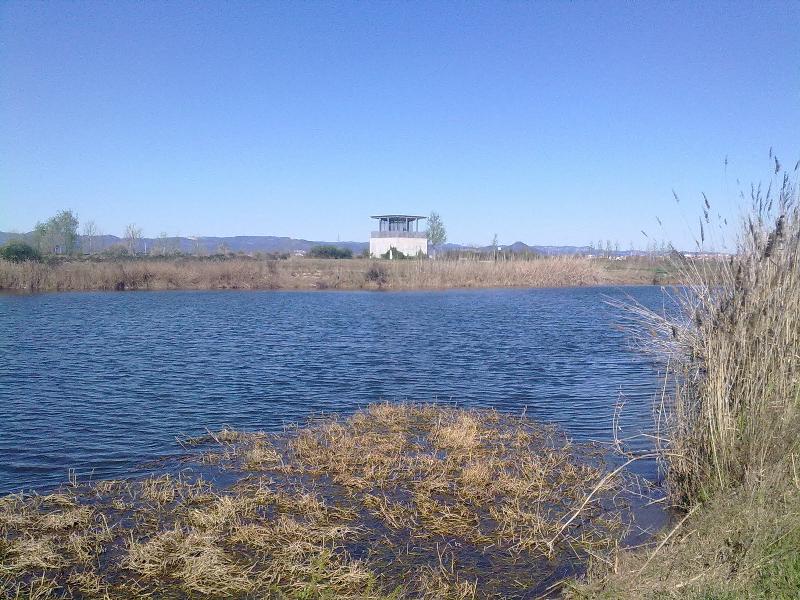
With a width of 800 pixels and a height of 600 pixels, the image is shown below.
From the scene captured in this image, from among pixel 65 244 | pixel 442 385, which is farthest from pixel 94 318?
pixel 65 244

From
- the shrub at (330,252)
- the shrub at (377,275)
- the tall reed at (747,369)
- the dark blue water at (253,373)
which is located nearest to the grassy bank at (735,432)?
the tall reed at (747,369)

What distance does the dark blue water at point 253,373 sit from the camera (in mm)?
12445

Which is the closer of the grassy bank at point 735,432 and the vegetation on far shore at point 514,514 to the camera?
the grassy bank at point 735,432

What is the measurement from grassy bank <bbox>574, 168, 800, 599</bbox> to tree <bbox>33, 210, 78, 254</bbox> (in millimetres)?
76447

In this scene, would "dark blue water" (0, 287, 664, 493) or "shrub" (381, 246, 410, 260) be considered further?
"shrub" (381, 246, 410, 260)

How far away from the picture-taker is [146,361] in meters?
20.6

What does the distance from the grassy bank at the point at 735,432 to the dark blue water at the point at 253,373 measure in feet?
10.2

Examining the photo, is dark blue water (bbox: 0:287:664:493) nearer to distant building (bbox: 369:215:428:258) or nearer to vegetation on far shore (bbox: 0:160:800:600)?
vegetation on far shore (bbox: 0:160:800:600)

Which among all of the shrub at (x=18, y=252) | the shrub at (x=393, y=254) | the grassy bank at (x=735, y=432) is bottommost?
the grassy bank at (x=735, y=432)

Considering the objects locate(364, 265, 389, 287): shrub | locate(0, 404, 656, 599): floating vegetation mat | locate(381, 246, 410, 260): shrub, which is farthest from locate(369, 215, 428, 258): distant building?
locate(0, 404, 656, 599): floating vegetation mat

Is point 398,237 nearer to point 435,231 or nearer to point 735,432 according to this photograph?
point 435,231

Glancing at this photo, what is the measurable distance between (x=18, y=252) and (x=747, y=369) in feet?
197

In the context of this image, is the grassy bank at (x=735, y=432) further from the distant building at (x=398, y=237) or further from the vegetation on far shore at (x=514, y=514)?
the distant building at (x=398, y=237)

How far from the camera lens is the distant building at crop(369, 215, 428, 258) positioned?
258ft
